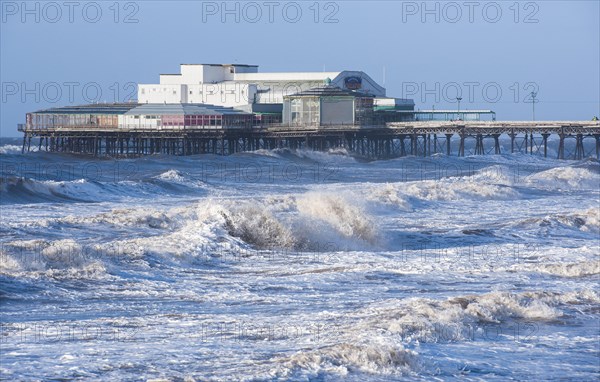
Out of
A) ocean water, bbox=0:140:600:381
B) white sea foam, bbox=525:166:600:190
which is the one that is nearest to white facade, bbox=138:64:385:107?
white sea foam, bbox=525:166:600:190

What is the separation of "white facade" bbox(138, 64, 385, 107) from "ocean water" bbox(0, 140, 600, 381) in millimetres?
40874

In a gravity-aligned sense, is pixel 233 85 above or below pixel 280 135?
above

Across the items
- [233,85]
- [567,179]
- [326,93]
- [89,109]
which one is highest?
[233,85]

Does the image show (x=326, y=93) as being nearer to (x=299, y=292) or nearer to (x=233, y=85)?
(x=233, y=85)

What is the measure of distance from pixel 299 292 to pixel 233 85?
62037 mm

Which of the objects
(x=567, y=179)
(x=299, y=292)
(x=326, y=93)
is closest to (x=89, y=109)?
(x=326, y=93)

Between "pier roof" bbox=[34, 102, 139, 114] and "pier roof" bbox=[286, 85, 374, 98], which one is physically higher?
"pier roof" bbox=[286, 85, 374, 98]

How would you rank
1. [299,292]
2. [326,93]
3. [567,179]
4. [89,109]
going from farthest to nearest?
[89,109]
[326,93]
[567,179]
[299,292]

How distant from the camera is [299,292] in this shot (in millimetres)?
18875

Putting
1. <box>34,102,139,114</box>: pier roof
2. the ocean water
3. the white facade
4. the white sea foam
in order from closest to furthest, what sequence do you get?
the ocean water
the white sea foam
<box>34,102,139,114</box>: pier roof
the white facade

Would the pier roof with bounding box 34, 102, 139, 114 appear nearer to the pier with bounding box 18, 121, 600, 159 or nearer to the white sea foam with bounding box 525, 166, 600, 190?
the pier with bounding box 18, 121, 600, 159

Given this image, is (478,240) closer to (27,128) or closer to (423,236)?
(423,236)

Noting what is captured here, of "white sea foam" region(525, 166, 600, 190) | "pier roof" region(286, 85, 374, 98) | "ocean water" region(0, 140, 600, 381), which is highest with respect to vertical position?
"pier roof" region(286, 85, 374, 98)

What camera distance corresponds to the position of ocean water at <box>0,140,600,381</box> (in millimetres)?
13734
